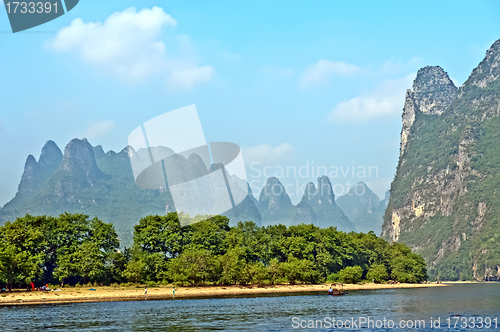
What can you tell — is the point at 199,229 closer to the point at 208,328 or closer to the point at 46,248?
the point at 46,248

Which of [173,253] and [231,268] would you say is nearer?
[231,268]

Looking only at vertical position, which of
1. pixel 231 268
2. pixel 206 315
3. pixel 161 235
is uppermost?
pixel 161 235

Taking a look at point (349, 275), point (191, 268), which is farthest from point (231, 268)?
point (349, 275)

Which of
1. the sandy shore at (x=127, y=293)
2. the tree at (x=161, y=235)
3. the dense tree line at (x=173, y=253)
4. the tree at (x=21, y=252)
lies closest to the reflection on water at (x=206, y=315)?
the sandy shore at (x=127, y=293)

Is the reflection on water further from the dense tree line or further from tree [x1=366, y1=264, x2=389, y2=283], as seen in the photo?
tree [x1=366, y1=264, x2=389, y2=283]

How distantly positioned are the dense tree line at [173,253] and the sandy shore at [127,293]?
7.51 feet

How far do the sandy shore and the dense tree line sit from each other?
2.29 m

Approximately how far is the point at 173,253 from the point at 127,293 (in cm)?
1976

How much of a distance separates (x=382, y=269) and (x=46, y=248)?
82.6 m

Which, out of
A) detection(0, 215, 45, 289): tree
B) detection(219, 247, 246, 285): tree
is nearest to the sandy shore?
detection(219, 247, 246, 285): tree

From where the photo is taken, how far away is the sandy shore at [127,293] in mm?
78375

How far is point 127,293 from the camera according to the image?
8812 centimetres

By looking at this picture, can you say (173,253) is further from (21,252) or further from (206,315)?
(206,315)

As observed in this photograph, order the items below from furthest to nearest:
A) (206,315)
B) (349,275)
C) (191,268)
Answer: (349,275) < (191,268) < (206,315)
